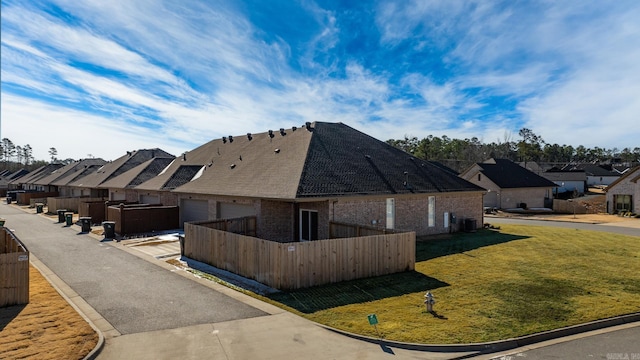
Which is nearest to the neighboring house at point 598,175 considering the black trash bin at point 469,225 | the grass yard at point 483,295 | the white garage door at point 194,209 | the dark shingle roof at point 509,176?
the dark shingle roof at point 509,176

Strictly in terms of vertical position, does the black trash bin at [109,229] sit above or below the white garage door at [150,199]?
below

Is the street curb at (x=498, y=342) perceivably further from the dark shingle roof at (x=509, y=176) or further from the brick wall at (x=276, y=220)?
the dark shingle roof at (x=509, y=176)

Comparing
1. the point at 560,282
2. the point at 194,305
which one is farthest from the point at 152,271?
the point at 560,282

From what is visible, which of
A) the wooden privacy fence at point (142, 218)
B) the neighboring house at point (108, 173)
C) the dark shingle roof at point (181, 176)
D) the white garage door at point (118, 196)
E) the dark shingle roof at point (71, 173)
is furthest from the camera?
the dark shingle roof at point (71, 173)

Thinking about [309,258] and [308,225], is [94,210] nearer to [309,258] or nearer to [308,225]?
[308,225]

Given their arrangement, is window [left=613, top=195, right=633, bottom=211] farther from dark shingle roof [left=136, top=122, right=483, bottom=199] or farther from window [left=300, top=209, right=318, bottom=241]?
window [left=300, top=209, right=318, bottom=241]
